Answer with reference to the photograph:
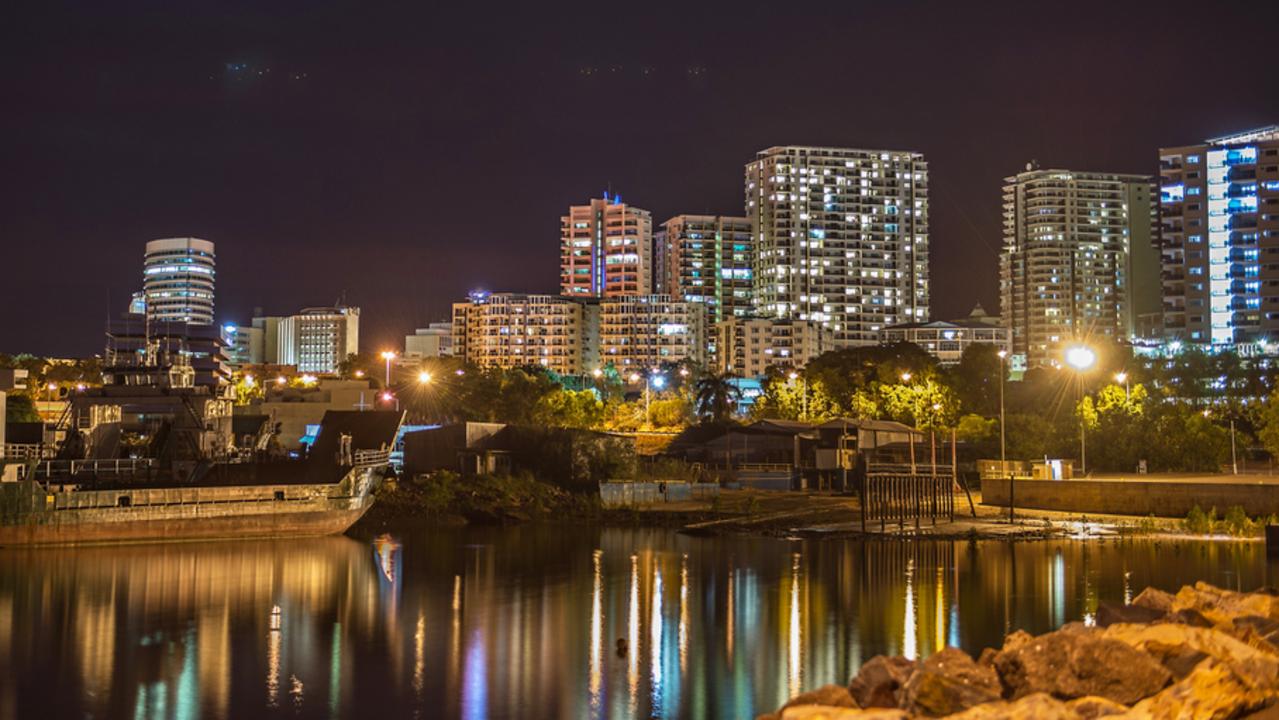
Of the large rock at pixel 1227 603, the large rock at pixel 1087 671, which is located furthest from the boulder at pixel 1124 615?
the large rock at pixel 1087 671

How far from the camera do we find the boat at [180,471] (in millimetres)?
41062

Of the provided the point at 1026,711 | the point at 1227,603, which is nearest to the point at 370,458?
the point at 1227,603

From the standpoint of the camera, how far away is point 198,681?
72.0ft

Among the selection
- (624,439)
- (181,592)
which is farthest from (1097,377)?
(181,592)

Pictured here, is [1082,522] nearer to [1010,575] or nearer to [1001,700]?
[1010,575]

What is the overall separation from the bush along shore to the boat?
3439 cm

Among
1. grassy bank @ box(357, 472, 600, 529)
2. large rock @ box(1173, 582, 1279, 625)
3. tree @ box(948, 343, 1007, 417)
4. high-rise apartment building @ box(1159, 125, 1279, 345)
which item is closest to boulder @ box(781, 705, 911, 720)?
large rock @ box(1173, 582, 1279, 625)

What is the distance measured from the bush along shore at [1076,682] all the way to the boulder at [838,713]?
0.04 feet

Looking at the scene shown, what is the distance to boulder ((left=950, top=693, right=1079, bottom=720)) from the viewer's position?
12.4 meters

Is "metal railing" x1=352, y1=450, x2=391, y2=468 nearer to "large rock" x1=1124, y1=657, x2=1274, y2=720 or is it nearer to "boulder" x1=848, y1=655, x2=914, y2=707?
"boulder" x1=848, y1=655, x2=914, y2=707

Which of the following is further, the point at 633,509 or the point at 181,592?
the point at 633,509

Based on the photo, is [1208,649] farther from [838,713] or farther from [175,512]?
[175,512]

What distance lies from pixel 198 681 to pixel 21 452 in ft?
90.9

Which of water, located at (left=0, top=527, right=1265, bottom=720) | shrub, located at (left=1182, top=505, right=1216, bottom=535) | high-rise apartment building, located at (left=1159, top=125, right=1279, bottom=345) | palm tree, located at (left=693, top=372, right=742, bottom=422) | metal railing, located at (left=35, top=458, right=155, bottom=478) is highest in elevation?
high-rise apartment building, located at (left=1159, top=125, right=1279, bottom=345)
